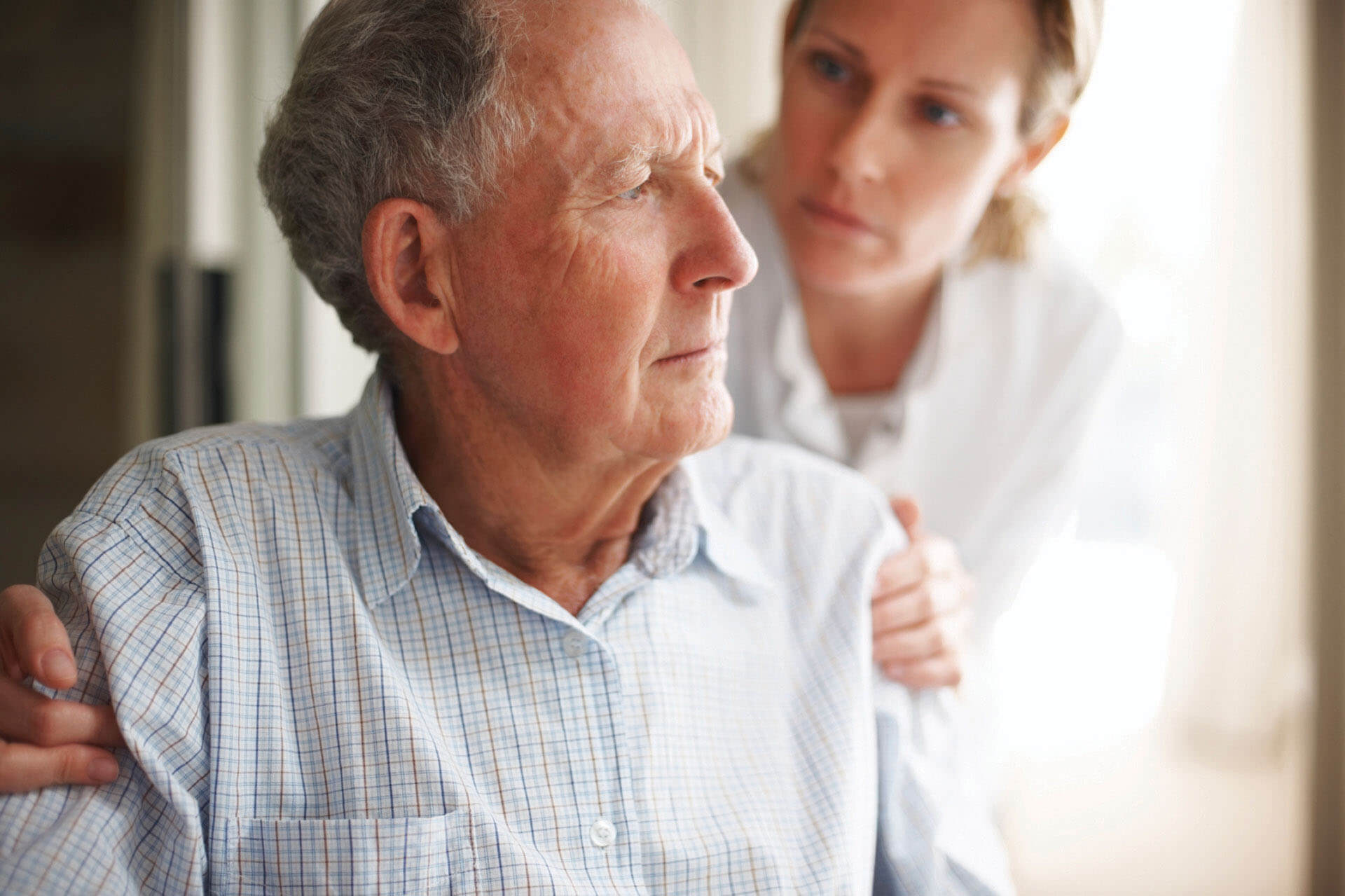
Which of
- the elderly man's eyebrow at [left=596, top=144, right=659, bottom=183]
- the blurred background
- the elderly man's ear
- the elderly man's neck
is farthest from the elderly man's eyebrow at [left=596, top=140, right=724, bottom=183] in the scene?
the blurred background

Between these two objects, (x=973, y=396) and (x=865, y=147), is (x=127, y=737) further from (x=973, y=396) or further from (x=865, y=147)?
(x=973, y=396)

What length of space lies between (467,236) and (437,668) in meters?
0.47

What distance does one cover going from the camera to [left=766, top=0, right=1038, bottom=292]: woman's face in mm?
1512

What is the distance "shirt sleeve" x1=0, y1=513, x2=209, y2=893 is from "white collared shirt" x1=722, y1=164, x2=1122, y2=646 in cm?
108

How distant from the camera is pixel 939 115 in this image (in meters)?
1.58

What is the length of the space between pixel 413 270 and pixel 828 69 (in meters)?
0.82

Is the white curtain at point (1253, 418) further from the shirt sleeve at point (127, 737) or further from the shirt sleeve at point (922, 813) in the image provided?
the shirt sleeve at point (127, 737)

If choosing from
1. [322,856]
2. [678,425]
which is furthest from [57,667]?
[678,425]

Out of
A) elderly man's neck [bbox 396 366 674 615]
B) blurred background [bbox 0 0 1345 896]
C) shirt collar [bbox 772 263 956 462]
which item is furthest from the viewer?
blurred background [bbox 0 0 1345 896]

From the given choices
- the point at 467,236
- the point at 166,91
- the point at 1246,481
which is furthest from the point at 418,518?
the point at 1246,481

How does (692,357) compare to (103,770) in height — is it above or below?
above

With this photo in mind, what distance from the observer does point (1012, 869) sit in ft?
8.32

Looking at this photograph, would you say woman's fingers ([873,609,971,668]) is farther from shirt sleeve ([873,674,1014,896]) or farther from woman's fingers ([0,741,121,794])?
woman's fingers ([0,741,121,794])

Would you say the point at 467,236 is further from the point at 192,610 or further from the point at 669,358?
the point at 192,610
